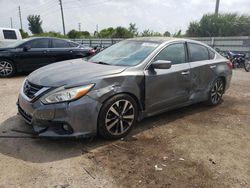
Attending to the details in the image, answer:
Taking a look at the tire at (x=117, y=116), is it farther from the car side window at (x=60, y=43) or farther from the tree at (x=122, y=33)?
the tree at (x=122, y=33)

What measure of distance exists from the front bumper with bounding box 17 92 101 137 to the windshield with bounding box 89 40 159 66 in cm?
107

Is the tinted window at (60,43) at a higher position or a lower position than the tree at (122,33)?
lower

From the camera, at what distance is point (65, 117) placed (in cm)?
337

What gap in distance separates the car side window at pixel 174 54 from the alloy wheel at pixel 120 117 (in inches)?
38.3

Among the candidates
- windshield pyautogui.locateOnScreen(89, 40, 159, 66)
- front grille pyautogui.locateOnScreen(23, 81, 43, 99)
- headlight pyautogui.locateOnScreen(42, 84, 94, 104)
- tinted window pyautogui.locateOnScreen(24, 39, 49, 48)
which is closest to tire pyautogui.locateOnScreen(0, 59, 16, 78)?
tinted window pyautogui.locateOnScreen(24, 39, 49, 48)

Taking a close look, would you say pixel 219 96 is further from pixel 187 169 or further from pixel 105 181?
pixel 105 181

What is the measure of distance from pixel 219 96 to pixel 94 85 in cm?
346

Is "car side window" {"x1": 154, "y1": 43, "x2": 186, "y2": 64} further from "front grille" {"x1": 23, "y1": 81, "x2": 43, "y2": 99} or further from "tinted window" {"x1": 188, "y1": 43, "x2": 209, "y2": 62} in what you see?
"front grille" {"x1": 23, "y1": 81, "x2": 43, "y2": 99}

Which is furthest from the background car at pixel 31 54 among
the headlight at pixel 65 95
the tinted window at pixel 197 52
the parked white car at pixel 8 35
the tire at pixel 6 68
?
the headlight at pixel 65 95

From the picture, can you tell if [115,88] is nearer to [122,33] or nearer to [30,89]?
[30,89]

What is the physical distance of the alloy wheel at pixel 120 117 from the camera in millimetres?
3734

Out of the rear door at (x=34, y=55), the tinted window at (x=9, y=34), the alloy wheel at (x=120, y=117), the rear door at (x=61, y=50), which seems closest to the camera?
the alloy wheel at (x=120, y=117)

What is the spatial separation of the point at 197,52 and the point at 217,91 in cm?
111

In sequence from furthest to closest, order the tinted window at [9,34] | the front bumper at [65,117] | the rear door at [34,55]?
1. the tinted window at [9,34]
2. the rear door at [34,55]
3. the front bumper at [65,117]
